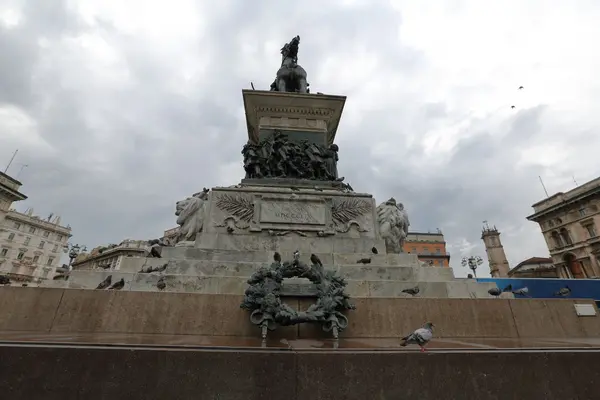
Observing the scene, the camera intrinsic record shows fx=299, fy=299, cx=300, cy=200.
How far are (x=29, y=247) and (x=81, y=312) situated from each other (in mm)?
82234

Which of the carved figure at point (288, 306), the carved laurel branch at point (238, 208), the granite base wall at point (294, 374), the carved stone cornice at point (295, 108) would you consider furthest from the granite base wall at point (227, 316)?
the carved stone cornice at point (295, 108)

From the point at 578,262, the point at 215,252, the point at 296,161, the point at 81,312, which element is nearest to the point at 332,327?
the point at 215,252

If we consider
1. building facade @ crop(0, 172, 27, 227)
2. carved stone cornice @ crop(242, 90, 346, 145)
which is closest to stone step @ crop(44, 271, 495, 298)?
carved stone cornice @ crop(242, 90, 346, 145)

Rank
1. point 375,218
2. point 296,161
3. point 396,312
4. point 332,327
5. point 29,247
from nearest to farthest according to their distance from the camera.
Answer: point 332,327
point 396,312
point 375,218
point 296,161
point 29,247

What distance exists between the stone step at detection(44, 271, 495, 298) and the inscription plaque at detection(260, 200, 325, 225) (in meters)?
2.31

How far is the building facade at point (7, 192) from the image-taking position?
1736 inches

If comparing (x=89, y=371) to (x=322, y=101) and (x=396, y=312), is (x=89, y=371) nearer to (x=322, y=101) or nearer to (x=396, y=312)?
(x=396, y=312)

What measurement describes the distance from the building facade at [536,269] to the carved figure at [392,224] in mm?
72880

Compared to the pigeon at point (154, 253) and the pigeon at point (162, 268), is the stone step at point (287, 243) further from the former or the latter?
the pigeon at point (162, 268)

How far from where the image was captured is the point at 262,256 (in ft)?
24.6

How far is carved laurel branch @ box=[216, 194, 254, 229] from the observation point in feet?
27.5

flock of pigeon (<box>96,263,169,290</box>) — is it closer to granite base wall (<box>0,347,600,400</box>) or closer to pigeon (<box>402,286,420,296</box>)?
granite base wall (<box>0,347,600,400</box>)

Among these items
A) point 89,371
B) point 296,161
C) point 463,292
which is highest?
point 296,161

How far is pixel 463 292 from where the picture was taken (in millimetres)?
6512
